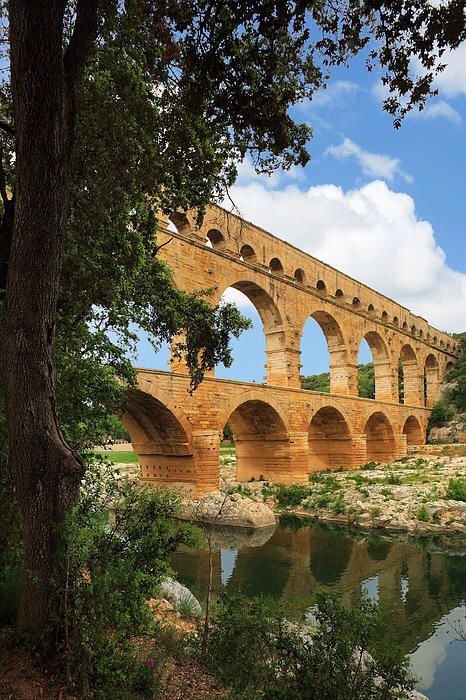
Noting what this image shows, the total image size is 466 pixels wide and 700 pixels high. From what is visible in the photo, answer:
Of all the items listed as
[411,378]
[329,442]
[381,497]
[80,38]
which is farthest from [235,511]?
[411,378]

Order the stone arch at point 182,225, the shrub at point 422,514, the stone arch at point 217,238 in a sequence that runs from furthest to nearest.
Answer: the stone arch at point 217,238 < the stone arch at point 182,225 < the shrub at point 422,514

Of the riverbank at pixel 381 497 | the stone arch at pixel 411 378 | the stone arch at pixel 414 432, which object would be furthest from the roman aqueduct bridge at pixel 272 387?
the stone arch at pixel 411 378

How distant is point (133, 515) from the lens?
477cm

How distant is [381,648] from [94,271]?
4805 millimetres

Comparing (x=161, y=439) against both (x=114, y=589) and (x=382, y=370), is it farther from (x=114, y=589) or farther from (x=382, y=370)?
(x=382, y=370)

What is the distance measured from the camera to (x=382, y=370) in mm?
35000

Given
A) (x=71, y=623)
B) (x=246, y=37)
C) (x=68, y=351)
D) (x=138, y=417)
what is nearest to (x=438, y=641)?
(x=71, y=623)

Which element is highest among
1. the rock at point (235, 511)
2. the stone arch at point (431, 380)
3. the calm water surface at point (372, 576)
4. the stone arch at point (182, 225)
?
the stone arch at point (182, 225)

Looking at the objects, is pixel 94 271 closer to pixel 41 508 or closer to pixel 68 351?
pixel 68 351

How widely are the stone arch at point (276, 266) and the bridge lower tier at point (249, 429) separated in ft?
18.3

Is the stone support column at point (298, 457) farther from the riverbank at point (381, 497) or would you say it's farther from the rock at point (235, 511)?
the rock at point (235, 511)

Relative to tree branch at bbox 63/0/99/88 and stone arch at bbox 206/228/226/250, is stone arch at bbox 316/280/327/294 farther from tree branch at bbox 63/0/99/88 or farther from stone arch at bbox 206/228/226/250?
tree branch at bbox 63/0/99/88

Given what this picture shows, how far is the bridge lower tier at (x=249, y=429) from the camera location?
17625mm

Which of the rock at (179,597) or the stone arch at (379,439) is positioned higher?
the stone arch at (379,439)
